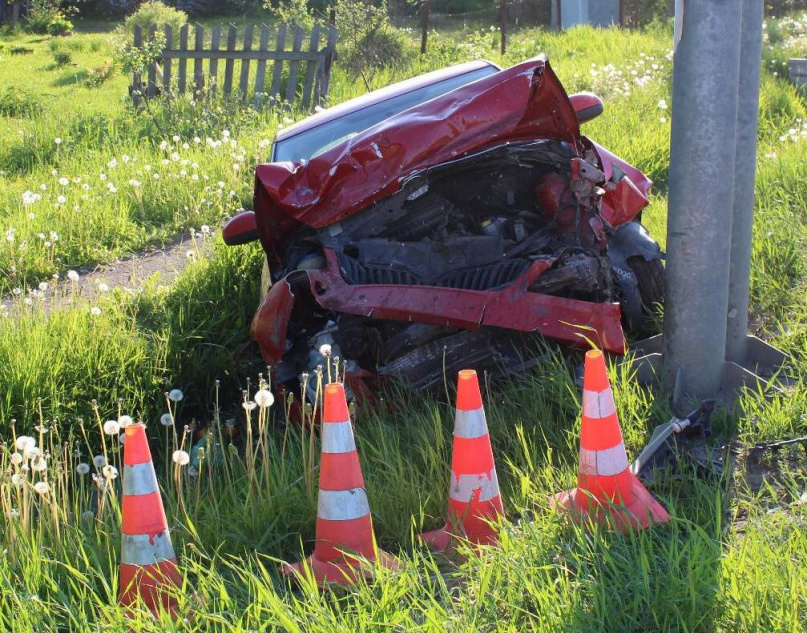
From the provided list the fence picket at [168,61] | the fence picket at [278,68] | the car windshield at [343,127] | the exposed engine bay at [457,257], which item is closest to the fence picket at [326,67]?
the fence picket at [278,68]

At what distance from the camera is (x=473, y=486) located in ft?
10.2

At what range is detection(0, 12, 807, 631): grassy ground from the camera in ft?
8.48

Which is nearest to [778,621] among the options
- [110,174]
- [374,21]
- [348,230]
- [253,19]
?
[348,230]

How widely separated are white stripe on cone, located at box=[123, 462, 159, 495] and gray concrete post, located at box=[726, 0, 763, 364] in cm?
254

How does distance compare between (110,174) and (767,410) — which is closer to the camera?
(767,410)

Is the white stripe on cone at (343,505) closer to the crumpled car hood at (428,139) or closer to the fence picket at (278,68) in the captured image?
the crumpled car hood at (428,139)

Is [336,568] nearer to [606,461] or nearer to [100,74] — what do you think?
[606,461]

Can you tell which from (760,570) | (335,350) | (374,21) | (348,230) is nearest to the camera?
(760,570)

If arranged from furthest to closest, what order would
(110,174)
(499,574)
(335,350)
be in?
(110,174), (335,350), (499,574)

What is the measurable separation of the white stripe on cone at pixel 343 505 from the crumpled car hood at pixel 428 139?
1.74 m

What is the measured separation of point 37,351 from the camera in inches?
189

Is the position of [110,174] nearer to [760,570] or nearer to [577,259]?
[577,259]

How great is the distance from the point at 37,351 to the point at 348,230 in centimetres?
170

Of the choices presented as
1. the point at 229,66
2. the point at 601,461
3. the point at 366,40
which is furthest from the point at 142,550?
the point at 366,40
